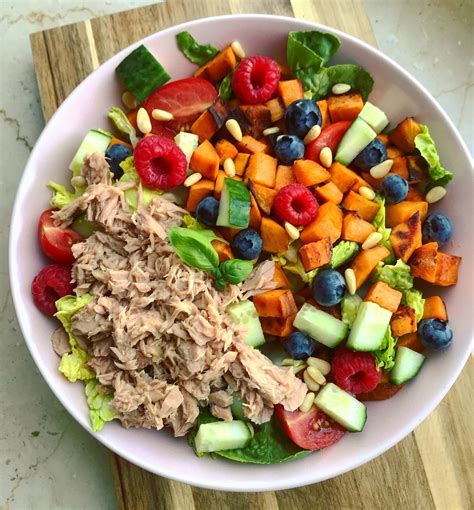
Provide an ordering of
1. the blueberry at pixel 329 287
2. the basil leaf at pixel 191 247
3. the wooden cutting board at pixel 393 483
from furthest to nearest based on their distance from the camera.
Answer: the wooden cutting board at pixel 393 483
the blueberry at pixel 329 287
the basil leaf at pixel 191 247

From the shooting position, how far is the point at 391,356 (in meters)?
2.33

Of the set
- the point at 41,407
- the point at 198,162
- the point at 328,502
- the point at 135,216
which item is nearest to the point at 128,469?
the point at 41,407

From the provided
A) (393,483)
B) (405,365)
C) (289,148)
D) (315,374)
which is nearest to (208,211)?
(289,148)

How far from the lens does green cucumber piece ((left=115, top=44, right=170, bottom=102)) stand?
2.41 m

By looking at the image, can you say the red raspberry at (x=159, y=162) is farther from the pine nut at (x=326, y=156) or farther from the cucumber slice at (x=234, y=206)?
the pine nut at (x=326, y=156)

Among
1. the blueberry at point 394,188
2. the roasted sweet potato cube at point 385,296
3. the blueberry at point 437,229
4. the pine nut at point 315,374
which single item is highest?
the blueberry at point 394,188

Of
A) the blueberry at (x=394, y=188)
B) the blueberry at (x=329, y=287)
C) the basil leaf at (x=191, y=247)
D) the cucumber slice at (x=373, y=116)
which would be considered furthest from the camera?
the cucumber slice at (x=373, y=116)

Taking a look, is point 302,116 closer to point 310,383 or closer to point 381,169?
point 381,169

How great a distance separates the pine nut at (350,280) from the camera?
233cm

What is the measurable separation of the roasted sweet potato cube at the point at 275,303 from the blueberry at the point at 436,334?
1.59 ft

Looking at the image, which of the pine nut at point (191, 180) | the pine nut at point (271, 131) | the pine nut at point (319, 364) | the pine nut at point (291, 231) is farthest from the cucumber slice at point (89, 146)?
the pine nut at point (319, 364)

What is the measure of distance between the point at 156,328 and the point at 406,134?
120 centimetres

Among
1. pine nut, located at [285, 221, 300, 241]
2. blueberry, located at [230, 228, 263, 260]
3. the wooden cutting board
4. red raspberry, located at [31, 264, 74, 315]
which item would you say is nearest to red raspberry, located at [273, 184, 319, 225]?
pine nut, located at [285, 221, 300, 241]

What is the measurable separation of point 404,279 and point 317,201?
1.40 ft
